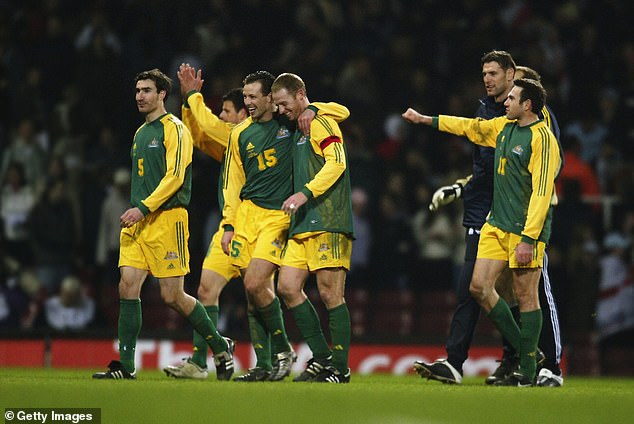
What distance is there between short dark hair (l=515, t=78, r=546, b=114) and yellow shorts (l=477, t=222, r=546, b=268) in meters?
0.92

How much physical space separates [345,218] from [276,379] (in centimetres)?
135

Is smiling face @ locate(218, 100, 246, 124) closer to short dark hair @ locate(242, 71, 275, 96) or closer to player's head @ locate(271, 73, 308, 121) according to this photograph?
short dark hair @ locate(242, 71, 275, 96)

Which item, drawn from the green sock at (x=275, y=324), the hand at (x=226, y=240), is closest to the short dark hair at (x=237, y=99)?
the hand at (x=226, y=240)

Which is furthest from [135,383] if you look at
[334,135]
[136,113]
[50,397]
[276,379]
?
[136,113]

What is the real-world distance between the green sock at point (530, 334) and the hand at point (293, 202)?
1807 mm

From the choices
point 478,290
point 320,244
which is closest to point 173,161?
point 320,244

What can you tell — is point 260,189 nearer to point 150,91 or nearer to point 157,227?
point 157,227

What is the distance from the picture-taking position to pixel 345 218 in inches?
358

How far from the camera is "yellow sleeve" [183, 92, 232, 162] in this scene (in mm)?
9961

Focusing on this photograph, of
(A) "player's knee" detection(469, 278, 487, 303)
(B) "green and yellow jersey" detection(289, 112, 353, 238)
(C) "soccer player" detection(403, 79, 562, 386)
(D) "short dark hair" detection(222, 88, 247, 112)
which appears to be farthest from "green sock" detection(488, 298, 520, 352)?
(D) "short dark hair" detection(222, 88, 247, 112)

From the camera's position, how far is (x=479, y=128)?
932 centimetres

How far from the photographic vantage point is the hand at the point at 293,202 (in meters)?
8.55

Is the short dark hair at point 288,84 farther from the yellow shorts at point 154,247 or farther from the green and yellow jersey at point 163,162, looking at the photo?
the yellow shorts at point 154,247

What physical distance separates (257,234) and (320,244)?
64 centimetres
